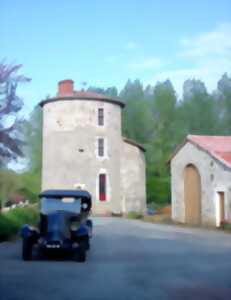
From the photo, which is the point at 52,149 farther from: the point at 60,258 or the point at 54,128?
the point at 60,258

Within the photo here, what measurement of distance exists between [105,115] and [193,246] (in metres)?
28.2

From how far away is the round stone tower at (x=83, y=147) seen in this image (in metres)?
45.0

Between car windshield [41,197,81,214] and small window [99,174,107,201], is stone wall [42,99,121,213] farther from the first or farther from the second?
car windshield [41,197,81,214]

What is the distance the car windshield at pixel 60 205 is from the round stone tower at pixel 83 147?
2833 cm

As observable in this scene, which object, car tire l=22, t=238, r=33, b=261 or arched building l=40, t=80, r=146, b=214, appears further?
arched building l=40, t=80, r=146, b=214

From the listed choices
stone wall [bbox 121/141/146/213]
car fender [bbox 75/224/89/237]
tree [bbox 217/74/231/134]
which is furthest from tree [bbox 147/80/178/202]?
car fender [bbox 75/224/89/237]

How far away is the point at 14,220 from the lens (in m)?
22.8

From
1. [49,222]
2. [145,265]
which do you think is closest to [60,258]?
[49,222]

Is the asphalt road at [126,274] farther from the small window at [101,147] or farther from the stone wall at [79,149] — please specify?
the small window at [101,147]

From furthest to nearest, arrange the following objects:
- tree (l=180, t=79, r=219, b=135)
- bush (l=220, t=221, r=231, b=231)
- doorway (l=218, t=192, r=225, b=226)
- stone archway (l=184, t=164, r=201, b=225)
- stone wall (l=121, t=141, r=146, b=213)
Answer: tree (l=180, t=79, r=219, b=135) < stone wall (l=121, t=141, r=146, b=213) < stone archway (l=184, t=164, r=201, b=225) < doorway (l=218, t=192, r=225, b=226) < bush (l=220, t=221, r=231, b=231)

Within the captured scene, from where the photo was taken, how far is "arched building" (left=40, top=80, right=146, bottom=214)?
45.0m

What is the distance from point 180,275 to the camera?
38.9 ft

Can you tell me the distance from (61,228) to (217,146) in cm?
1795

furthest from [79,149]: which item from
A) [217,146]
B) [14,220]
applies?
[14,220]
